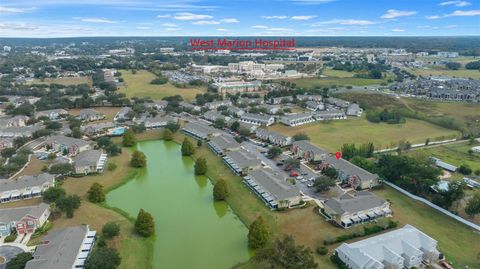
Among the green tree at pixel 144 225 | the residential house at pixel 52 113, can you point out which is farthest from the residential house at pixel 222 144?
the residential house at pixel 52 113

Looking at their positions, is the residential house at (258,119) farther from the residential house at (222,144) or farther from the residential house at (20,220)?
the residential house at (20,220)

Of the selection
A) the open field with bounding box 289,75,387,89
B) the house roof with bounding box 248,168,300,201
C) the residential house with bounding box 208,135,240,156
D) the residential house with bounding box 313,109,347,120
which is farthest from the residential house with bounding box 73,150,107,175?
the open field with bounding box 289,75,387,89

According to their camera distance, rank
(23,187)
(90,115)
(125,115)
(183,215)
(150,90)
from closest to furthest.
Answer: (183,215) < (23,187) < (125,115) < (90,115) < (150,90)

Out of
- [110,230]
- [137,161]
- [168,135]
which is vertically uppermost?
[110,230]

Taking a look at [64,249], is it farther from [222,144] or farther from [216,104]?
[216,104]

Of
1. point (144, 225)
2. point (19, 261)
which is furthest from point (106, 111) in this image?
point (19, 261)

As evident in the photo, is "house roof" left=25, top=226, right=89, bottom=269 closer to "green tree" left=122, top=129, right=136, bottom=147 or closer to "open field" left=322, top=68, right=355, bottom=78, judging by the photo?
"green tree" left=122, top=129, right=136, bottom=147
